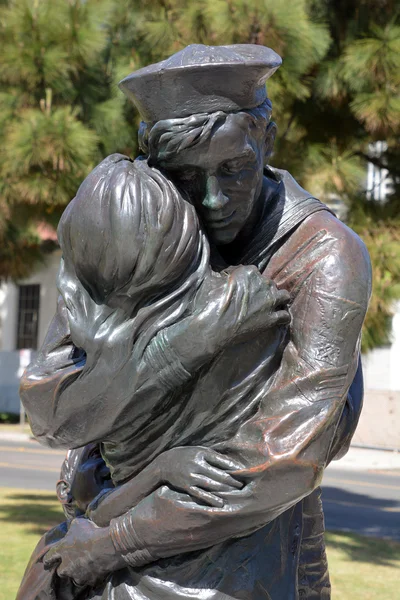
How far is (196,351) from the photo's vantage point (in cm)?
193

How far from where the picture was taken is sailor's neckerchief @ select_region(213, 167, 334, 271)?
2.13 metres

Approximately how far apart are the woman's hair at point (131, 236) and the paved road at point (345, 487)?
6.29 metres

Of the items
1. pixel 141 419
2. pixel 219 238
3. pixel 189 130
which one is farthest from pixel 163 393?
pixel 189 130

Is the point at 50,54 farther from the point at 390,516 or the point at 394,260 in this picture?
the point at 390,516

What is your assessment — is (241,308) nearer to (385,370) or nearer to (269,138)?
(269,138)

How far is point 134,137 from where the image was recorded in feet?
23.8

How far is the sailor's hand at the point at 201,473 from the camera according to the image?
1.91m

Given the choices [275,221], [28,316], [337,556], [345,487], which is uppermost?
[275,221]

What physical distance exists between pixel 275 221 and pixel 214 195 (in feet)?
0.69

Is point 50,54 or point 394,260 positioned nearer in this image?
point 394,260

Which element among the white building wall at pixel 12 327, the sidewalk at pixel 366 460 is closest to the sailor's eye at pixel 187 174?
the sidewalk at pixel 366 460

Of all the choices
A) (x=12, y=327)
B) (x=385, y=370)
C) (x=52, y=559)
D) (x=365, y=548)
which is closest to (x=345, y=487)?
(x=365, y=548)

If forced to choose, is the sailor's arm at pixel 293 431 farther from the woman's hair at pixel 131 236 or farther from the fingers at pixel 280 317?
the woman's hair at pixel 131 236

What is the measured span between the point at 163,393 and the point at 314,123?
5.29 m
